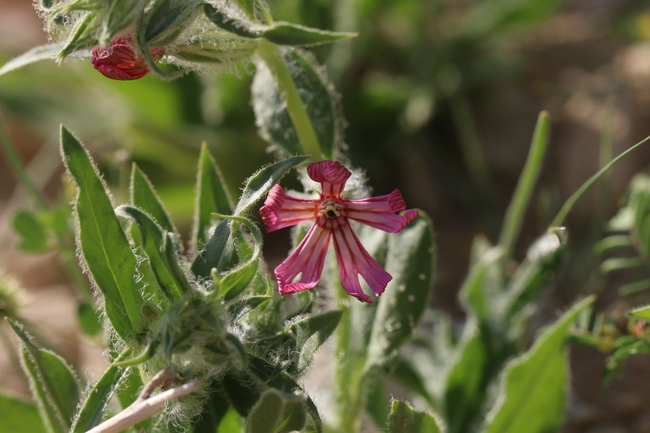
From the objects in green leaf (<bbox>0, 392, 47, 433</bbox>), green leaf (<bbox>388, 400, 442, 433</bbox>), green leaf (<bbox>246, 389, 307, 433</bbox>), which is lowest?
green leaf (<bbox>388, 400, 442, 433</bbox>)

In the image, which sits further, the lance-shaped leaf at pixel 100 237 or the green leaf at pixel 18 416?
the green leaf at pixel 18 416

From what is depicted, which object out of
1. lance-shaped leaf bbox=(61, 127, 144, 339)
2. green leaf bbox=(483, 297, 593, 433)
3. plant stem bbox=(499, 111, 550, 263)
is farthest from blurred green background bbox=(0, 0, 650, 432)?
lance-shaped leaf bbox=(61, 127, 144, 339)

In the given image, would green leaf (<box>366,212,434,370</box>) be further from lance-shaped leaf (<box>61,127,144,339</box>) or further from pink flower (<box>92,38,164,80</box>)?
pink flower (<box>92,38,164,80</box>)

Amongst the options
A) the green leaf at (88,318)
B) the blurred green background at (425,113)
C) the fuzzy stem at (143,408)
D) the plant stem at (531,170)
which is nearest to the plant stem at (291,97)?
the plant stem at (531,170)

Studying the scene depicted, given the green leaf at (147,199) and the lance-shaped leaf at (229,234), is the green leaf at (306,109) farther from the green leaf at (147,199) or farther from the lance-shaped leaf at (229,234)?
the lance-shaped leaf at (229,234)

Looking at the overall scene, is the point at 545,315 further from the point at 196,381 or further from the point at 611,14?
the point at 611,14

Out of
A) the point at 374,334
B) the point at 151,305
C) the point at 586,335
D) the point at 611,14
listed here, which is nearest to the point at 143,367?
the point at 151,305
